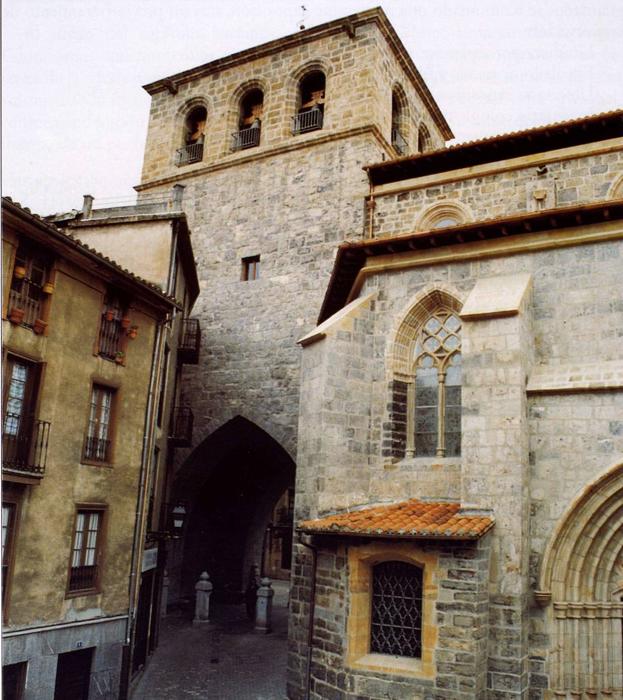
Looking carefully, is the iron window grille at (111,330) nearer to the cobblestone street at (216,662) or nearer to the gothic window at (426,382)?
the gothic window at (426,382)

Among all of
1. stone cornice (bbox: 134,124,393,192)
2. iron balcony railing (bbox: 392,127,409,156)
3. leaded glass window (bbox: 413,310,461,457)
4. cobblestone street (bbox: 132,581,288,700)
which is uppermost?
iron balcony railing (bbox: 392,127,409,156)

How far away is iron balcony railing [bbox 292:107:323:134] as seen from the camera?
20547 millimetres

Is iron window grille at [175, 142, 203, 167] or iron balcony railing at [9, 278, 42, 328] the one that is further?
iron window grille at [175, 142, 203, 167]

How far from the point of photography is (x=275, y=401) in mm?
18781

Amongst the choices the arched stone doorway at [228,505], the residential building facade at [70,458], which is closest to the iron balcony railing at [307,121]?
the arched stone doorway at [228,505]

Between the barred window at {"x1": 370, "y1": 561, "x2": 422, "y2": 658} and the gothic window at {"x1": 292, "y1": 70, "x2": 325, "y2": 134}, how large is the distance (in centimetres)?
1431

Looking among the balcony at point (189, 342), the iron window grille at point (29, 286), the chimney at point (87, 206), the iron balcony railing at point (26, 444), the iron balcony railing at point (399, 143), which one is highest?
the iron balcony railing at point (399, 143)

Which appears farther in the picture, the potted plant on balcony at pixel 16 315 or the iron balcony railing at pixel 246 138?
the iron balcony railing at pixel 246 138

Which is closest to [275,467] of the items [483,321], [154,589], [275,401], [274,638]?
[275,401]

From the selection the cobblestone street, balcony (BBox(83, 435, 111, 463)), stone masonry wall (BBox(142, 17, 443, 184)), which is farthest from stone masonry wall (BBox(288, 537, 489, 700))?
stone masonry wall (BBox(142, 17, 443, 184))

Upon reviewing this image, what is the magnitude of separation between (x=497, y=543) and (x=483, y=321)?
3.05 metres

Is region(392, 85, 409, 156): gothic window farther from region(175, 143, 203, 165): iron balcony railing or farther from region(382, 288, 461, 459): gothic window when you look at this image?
region(382, 288, 461, 459): gothic window

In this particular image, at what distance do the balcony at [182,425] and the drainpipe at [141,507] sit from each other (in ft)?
19.7

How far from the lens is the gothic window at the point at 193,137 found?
75.1 ft
